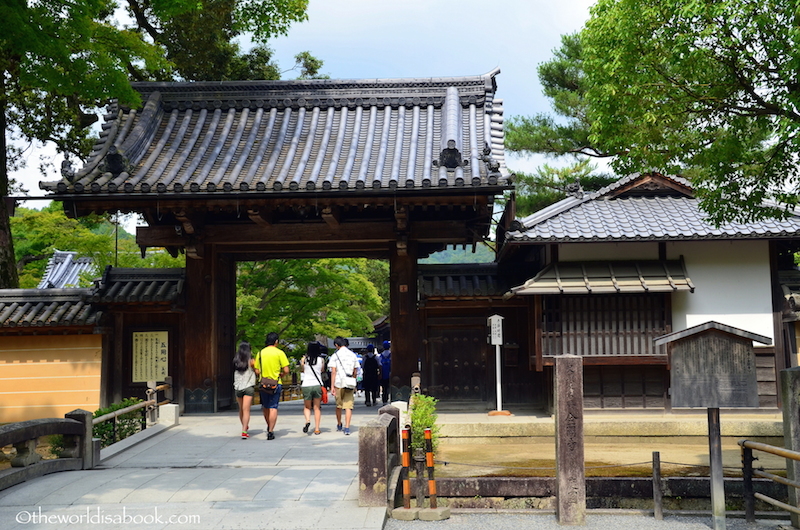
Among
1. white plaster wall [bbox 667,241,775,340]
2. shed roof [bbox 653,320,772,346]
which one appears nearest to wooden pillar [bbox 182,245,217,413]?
white plaster wall [bbox 667,241,775,340]

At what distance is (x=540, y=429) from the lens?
13.6m

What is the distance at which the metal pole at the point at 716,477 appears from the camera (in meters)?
7.67

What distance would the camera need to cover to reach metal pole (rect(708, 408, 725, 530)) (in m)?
7.67

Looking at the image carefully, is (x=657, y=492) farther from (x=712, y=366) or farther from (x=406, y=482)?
(x=406, y=482)

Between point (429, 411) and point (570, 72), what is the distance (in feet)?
61.9

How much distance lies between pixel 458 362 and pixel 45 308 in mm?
8810

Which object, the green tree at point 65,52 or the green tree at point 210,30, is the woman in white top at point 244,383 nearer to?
the green tree at point 65,52

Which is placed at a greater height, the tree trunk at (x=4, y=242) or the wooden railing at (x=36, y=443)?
the tree trunk at (x=4, y=242)

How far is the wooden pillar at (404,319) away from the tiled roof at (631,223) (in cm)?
216

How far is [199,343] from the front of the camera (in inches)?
584

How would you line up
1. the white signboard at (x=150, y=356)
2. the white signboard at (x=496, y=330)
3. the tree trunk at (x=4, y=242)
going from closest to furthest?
1. the white signboard at (x=496, y=330)
2. the white signboard at (x=150, y=356)
3. the tree trunk at (x=4, y=242)

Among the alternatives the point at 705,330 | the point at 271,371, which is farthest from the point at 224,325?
the point at 705,330

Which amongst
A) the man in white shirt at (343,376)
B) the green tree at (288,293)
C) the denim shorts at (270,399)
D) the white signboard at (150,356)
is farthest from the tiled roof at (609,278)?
the green tree at (288,293)

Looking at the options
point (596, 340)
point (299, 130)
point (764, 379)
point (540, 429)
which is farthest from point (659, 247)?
point (299, 130)
